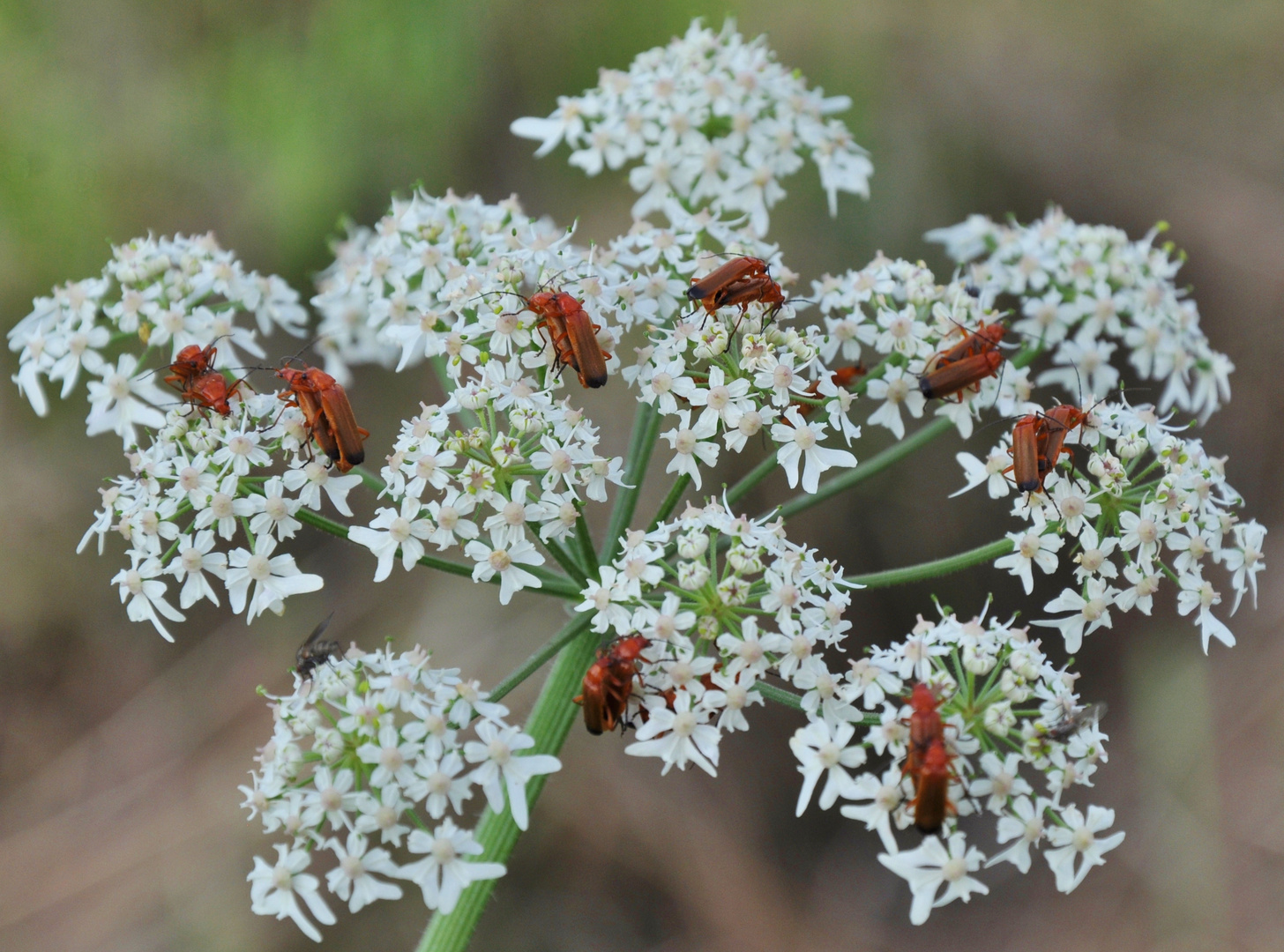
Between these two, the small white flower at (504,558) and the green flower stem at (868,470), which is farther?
the green flower stem at (868,470)

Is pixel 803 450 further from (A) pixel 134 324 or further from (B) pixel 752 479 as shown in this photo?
(A) pixel 134 324

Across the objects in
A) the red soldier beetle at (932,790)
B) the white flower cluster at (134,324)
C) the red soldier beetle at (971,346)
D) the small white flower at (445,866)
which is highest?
the white flower cluster at (134,324)

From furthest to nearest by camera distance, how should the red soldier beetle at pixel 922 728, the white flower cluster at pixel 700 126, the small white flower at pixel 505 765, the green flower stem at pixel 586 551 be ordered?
the white flower cluster at pixel 700 126, the green flower stem at pixel 586 551, the small white flower at pixel 505 765, the red soldier beetle at pixel 922 728

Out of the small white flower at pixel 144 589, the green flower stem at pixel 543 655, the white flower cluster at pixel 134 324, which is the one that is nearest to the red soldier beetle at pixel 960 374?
the green flower stem at pixel 543 655

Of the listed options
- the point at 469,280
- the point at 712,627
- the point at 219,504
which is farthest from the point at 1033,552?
the point at 219,504

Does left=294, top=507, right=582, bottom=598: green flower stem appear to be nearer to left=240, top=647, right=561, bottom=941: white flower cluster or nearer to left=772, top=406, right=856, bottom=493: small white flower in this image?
left=240, top=647, right=561, bottom=941: white flower cluster

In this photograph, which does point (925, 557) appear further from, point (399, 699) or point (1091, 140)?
point (399, 699)

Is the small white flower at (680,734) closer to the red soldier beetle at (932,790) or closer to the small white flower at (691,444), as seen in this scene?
the red soldier beetle at (932,790)
